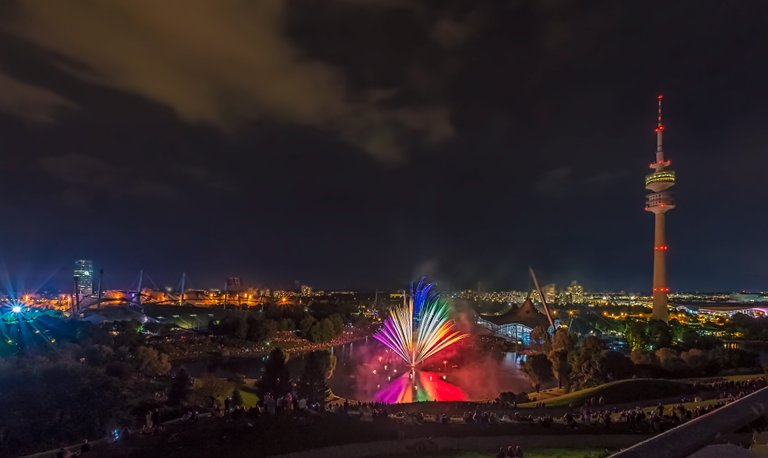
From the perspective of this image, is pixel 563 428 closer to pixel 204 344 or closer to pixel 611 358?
pixel 611 358

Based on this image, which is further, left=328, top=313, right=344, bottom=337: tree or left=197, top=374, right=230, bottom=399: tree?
left=328, top=313, right=344, bottom=337: tree

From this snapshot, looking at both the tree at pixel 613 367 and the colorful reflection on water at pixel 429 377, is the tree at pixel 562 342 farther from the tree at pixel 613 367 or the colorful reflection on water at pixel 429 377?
the colorful reflection on water at pixel 429 377

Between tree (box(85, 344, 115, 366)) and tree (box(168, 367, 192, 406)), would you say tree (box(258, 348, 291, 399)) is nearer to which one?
tree (box(168, 367, 192, 406))

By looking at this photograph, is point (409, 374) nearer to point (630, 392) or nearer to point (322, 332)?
point (630, 392)

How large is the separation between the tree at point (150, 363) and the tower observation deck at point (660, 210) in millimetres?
117340

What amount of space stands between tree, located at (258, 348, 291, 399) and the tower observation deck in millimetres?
→ 118605

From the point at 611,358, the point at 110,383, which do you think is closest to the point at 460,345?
the point at 611,358

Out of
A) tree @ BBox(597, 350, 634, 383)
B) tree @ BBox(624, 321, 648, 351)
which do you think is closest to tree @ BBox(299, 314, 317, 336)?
tree @ BBox(624, 321, 648, 351)

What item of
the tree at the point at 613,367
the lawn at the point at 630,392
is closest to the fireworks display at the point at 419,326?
the tree at the point at 613,367

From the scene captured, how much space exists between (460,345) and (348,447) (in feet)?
210

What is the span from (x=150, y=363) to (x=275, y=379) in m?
26.7

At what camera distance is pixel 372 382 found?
56.5 meters

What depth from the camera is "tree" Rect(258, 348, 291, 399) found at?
119 feet

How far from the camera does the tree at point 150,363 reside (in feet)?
179
